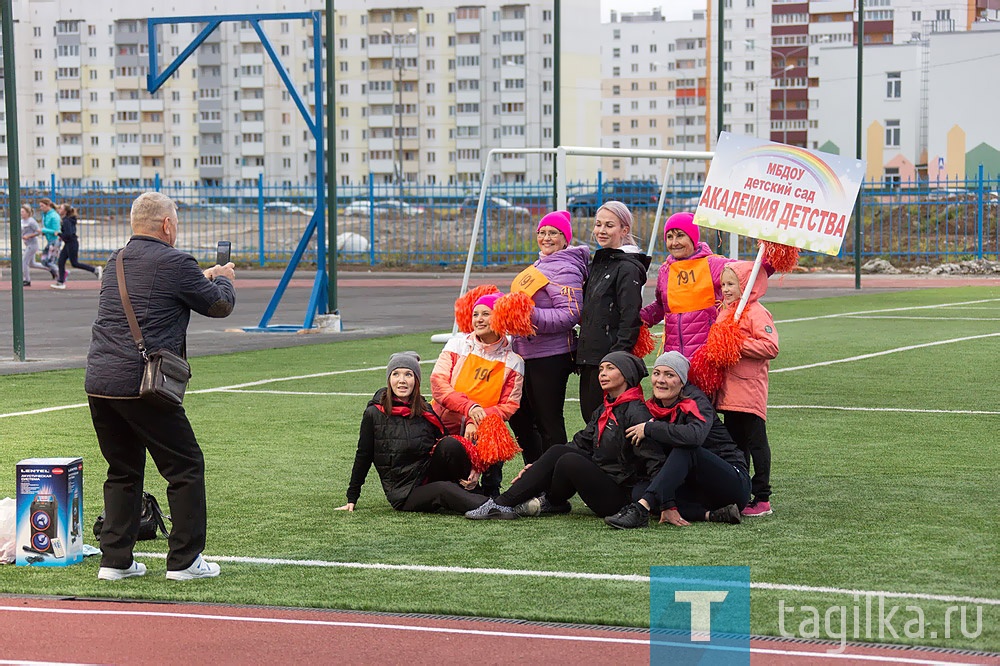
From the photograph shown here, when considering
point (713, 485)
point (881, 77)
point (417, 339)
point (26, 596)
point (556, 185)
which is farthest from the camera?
point (881, 77)

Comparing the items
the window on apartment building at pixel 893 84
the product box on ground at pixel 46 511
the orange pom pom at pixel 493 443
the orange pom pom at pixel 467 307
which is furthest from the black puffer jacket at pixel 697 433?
the window on apartment building at pixel 893 84

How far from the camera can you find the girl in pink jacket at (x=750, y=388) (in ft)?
27.6

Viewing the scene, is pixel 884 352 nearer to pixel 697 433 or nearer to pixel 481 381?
pixel 481 381

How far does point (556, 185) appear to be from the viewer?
16078 millimetres

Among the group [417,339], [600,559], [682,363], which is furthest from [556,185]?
[600,559]

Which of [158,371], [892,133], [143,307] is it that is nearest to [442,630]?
[158,371]

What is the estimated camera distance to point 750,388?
848cm

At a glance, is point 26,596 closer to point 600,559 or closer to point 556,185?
point 600,559

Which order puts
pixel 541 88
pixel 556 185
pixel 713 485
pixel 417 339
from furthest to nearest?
1. pixel 541 88
2. pixel 417 339
3. pixel 556 185
4. pixel 713 485

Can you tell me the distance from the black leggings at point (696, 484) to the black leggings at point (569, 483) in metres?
0.23

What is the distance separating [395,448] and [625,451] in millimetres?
1339

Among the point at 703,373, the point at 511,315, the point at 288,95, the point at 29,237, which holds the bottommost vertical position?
the point at 703,373

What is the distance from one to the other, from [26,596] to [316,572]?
4.38 feet

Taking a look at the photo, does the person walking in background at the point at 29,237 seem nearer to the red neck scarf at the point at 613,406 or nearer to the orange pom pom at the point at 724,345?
the red neck scarf at the point at 613,406
